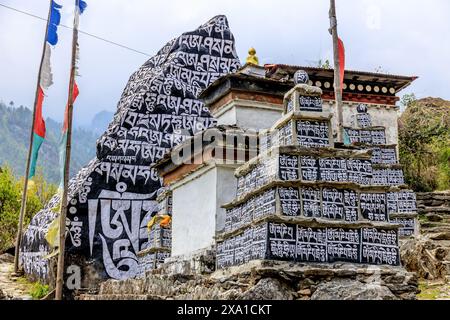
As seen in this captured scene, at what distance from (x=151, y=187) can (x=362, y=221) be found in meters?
14.7

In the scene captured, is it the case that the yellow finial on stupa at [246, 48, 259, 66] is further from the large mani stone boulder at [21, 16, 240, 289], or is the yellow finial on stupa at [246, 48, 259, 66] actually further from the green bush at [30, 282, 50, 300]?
the green bush at [30, 282, 50, 300]

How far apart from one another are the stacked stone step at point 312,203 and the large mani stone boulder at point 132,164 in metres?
13.0

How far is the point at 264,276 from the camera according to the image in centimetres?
752

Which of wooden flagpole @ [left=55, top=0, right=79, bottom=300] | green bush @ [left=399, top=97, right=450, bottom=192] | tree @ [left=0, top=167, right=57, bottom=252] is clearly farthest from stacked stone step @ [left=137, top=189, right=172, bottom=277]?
tree @ [left=0, top=167, right=57, bottom=252]

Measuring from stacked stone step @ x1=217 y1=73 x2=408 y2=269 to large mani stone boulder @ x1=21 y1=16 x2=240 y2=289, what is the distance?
42.7 feet

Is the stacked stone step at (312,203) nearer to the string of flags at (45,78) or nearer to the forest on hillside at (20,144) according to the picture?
the string of flags at (45,78)

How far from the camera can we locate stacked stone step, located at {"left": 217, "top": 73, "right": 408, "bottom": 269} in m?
7.81

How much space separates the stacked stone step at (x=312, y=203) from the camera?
7812 millimetres

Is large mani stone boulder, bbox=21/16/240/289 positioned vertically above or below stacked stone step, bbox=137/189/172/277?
above

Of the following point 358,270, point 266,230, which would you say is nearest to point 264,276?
point 266,230

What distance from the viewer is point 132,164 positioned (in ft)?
72.3

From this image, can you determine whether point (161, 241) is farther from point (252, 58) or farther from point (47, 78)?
point (47, 78)

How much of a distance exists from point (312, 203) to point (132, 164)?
48.2ft

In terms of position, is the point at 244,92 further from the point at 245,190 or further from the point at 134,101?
the point at 134,101
